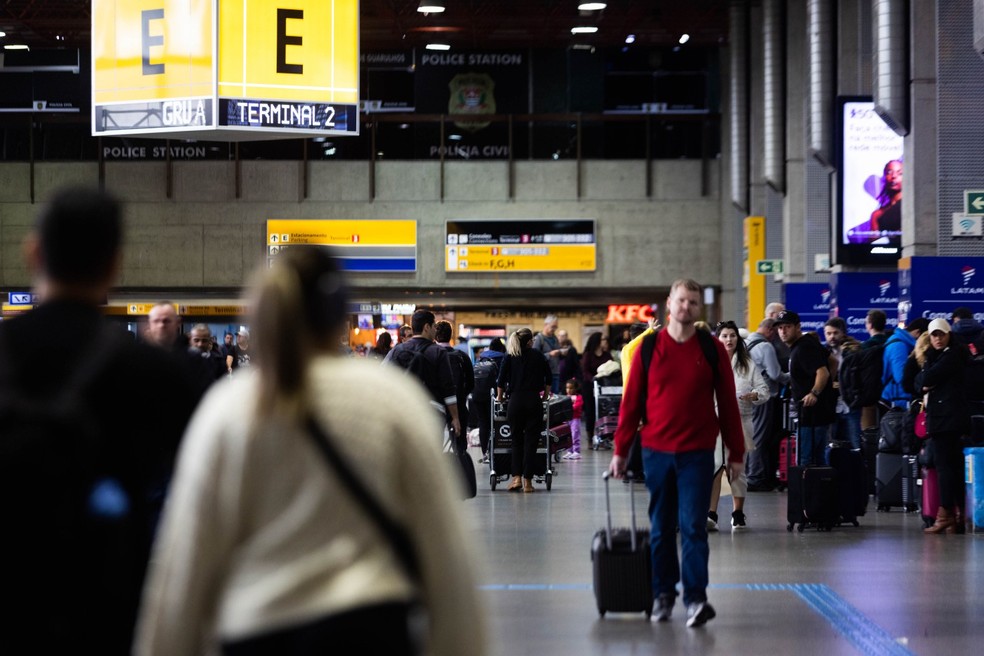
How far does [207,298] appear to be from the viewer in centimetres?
3866

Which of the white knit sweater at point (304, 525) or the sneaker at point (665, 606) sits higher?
the white knit sweater at point (304, 525)

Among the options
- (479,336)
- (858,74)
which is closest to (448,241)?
(479,336)

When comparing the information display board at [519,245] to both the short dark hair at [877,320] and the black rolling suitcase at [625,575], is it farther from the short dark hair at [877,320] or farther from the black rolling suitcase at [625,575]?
the black rolling suitcase at [625,575]

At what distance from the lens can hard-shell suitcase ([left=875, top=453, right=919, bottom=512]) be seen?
588 inches

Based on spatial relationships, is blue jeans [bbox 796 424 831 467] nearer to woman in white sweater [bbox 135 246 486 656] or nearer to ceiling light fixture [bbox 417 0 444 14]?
woman in white sweater [bbox 135 246 486 656]

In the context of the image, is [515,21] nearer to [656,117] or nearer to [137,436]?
[656,117]

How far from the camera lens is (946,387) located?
42.3ft

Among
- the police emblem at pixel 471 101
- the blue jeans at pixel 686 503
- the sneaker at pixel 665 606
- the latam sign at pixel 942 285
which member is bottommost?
the sneaker at pixel 665 606

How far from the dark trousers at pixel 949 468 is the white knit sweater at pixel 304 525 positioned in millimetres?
10665

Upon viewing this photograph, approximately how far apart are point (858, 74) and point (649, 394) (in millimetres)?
17648

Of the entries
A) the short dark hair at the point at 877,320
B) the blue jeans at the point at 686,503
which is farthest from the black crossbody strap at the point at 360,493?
the short dark hair at the point at 877,320

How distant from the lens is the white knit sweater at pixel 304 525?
290 centimetres

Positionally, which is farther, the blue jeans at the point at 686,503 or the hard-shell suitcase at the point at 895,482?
the hard-shell suitcase at the point at 895,482

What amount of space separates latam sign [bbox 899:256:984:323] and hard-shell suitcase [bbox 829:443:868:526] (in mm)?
3907
